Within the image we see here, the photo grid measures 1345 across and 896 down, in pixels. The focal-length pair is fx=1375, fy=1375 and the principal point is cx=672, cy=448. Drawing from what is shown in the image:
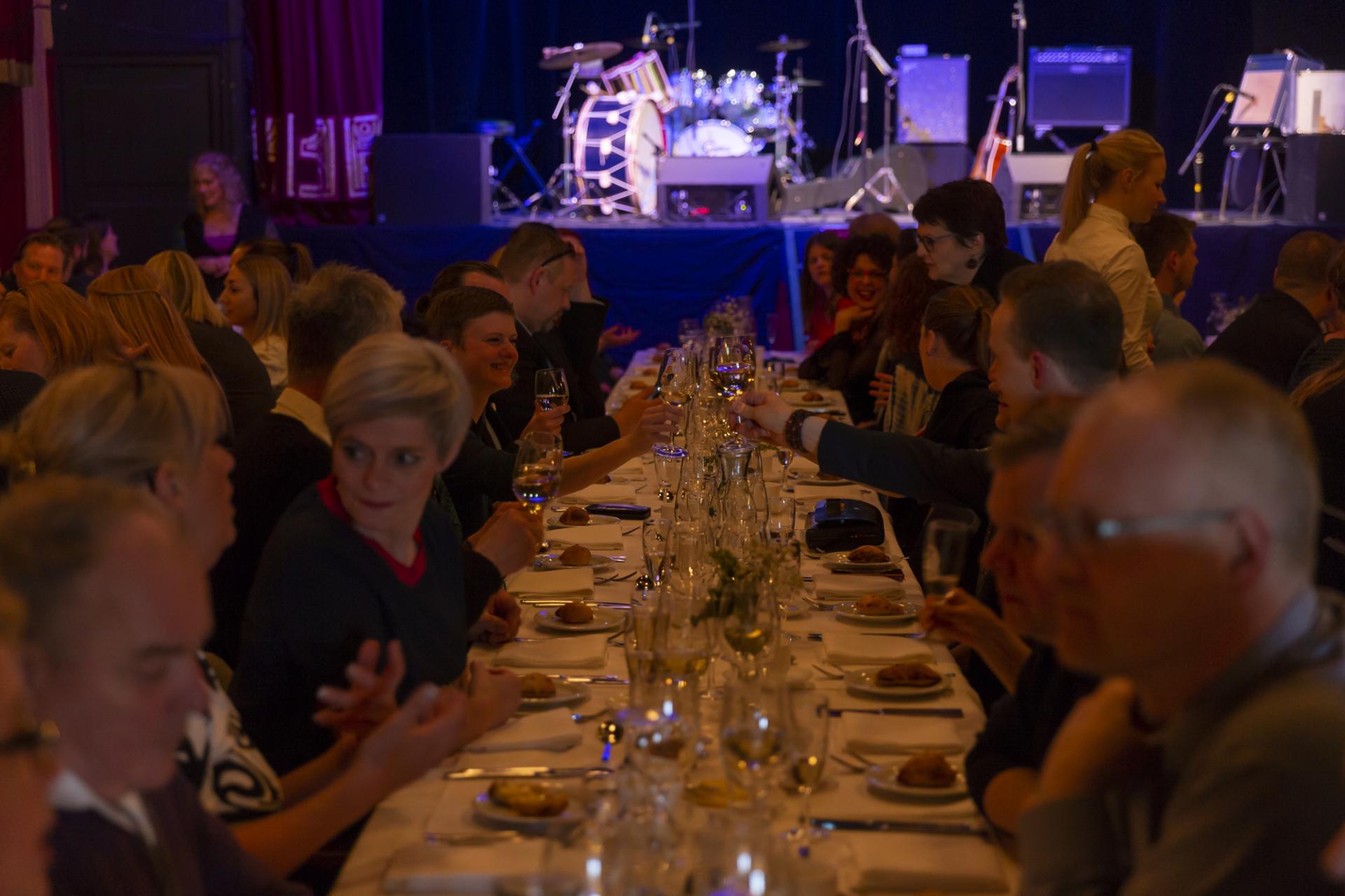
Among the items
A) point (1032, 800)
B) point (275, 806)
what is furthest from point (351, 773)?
point (1032, 800)

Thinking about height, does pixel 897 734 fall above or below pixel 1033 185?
below

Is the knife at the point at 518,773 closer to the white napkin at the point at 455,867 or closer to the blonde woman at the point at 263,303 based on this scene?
the white napkin at the point at 455,867

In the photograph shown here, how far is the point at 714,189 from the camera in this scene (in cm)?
1073

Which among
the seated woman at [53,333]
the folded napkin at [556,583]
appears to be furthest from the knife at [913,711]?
the seated woman at [53,333]

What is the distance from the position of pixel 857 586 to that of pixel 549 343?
246 cm

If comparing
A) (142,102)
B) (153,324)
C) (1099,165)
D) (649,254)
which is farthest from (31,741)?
(142,102)

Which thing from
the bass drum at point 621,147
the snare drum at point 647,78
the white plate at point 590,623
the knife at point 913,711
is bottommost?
the knife at point 913,711

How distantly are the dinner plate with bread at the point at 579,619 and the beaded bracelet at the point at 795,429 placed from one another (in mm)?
698

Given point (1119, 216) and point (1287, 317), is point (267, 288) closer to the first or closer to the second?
point (1119, 216)

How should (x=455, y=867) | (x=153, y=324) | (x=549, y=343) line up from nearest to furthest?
(x=455, y=867) → (x=153, y=324) → (x=549, y=343)

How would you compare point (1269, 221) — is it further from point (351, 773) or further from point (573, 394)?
point (351, 773)

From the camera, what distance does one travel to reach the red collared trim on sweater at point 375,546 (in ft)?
6.89

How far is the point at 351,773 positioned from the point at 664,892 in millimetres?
449

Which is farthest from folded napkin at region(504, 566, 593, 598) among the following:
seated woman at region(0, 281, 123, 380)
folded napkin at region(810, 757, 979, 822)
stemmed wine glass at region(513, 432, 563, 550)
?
seated woman at region(0, 281, 123, 380)
